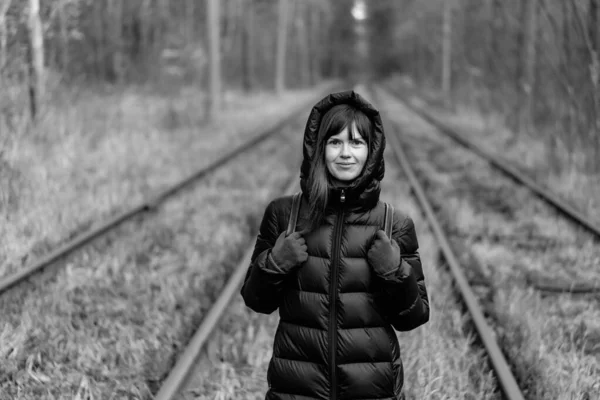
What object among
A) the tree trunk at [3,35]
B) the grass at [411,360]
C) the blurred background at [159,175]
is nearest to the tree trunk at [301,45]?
the blurred background at [159,175]

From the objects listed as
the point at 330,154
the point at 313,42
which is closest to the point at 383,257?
the point at 330,154

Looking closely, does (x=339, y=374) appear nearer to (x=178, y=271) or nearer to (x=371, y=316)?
(x=371, y=316)

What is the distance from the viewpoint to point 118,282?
457cm

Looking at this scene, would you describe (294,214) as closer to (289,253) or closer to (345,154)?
(289,253)

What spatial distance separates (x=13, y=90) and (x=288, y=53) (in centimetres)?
3709

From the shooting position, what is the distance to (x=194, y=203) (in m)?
6.92

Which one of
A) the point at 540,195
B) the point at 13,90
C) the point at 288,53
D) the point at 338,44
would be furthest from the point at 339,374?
the point at 338,44

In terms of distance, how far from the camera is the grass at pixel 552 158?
7.22 meters

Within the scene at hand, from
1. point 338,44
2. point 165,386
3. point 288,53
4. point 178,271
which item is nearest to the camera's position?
point 165,386

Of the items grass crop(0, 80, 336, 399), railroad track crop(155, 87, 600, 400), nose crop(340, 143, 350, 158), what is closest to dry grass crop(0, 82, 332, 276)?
grass crop(0, 80, 336, 399)

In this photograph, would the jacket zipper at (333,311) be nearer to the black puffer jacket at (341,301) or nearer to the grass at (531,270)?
the black puffer jacket at (341,301)

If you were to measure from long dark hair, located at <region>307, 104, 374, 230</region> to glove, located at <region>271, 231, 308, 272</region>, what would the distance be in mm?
133

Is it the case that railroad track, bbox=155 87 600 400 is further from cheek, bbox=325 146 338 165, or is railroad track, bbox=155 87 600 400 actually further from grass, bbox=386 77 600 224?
grass, bbox=386 77 600 224

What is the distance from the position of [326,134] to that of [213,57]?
12984 millimetres
